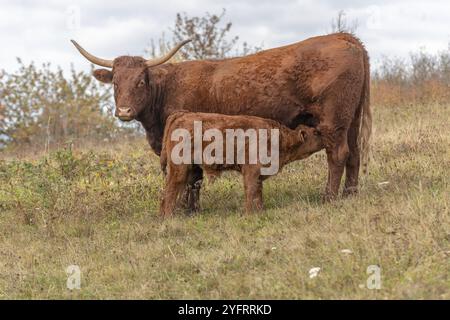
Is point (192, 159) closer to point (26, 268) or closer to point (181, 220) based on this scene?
point (181, 220)

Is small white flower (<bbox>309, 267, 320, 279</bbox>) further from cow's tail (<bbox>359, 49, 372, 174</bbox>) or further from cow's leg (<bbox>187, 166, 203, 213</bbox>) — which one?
cow's tail (<bbox>359, 49, 372, 174</bbox>)

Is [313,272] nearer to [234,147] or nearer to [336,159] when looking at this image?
[234,147]

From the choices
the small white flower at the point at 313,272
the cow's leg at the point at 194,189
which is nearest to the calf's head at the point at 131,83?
the cow's leg at the point at 194,189

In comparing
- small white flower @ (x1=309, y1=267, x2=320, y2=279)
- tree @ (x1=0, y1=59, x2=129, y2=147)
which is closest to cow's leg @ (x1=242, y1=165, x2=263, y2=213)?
small white flower @ (x1=309, y1=267, x2=320, y2=279)

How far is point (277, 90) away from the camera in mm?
8594

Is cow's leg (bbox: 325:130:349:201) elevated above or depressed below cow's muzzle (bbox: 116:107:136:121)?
below

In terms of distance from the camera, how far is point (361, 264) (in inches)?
222

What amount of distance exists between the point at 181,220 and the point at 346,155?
7.40ft

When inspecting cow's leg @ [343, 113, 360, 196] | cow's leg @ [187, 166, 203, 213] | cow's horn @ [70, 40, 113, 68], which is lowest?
cow's leg @ [187, 166, 203, 213]

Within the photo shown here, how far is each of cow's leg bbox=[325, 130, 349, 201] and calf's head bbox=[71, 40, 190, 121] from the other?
2.34m

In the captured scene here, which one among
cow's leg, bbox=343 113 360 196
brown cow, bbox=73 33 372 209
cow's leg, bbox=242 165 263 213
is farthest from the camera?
cow's leg, bbox=343 113 360 196

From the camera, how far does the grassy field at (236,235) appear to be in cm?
561

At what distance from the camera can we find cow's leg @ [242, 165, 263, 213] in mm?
8023

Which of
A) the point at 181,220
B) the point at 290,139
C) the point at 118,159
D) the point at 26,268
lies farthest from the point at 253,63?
the point at 118,159
